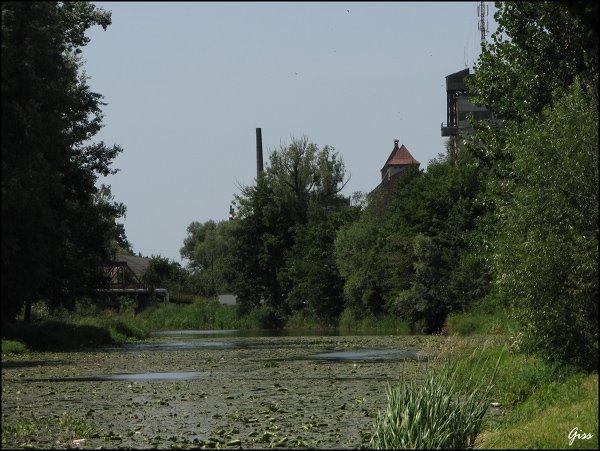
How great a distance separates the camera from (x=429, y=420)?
1481 cm

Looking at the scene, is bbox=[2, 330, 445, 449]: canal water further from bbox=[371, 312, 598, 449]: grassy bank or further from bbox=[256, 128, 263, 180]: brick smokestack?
bbox=[256, 128, 263, 180]: brick smokestack

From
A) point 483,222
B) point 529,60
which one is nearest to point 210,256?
point 483,222

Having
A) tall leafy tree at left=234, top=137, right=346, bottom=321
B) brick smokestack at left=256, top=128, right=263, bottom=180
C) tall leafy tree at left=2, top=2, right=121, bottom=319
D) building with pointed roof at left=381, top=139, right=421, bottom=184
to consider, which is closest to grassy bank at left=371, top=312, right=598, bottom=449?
tall leafy tree at left=2, top=2, right=121, bottom=319

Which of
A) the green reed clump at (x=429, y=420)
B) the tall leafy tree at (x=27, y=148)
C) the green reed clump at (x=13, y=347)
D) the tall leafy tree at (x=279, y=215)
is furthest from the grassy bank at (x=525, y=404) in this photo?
the tall leafy tree at (x=279, y=215)

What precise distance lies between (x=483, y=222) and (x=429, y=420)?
21.0m

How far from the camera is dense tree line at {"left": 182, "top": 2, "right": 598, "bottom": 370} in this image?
1838 centimetres

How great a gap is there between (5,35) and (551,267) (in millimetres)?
10037

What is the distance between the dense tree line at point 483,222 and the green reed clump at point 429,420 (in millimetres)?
3323

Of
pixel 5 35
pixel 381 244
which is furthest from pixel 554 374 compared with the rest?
pixel 381 244

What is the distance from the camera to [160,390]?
24766mm

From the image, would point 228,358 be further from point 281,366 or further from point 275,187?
point 275,187

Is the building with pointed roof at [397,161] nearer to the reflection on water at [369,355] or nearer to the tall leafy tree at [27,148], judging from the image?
the reflection on water at [369,355]

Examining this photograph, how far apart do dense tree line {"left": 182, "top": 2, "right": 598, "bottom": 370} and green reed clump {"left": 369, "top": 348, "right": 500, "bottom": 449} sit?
3.32 meters

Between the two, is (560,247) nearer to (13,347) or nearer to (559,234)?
(559,234)
